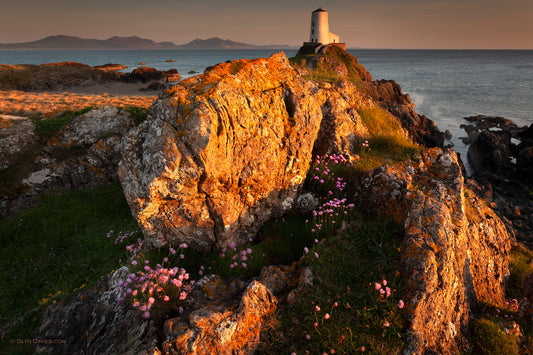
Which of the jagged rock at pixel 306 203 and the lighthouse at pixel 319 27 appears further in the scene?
the lighthouse at pixel 319 27

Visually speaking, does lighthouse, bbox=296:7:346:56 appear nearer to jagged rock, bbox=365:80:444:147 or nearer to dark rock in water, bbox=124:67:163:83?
jagged rock, bbox=365:80:444:147

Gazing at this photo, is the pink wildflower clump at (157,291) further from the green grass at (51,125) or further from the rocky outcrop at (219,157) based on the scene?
the green grass at (51,125)

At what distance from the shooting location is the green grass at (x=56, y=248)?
292 inches

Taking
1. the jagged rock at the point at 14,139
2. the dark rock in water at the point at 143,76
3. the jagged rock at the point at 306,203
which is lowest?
the jagged rock at the point at 306,203

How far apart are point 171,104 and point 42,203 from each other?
31.1 feet

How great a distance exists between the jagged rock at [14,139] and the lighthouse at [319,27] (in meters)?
60.9

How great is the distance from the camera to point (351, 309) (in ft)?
16.0

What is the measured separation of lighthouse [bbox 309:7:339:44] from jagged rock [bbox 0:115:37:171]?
60.9 meters

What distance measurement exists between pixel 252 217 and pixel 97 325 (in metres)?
4.32

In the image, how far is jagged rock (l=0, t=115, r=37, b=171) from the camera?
12.9 meters

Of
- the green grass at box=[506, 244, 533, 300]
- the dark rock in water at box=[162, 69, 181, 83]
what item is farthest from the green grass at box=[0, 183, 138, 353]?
the dark rock in water at box=[162, 69, 181, 83]

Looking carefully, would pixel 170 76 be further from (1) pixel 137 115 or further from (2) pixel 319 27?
(1) pixel 137 115

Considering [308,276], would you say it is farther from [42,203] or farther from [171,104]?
[42,203]

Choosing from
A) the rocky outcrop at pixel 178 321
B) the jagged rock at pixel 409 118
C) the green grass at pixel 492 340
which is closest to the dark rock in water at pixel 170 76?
the jagged rock at pixel 409 118
